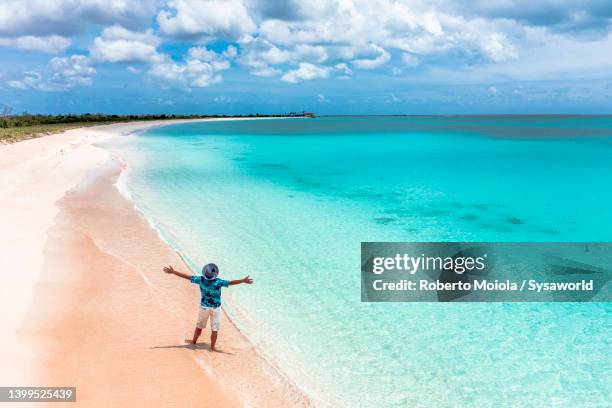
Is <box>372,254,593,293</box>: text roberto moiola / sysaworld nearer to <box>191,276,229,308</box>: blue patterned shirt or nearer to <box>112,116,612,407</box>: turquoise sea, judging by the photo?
<box>112,116,612,407</box>: turquoise sea

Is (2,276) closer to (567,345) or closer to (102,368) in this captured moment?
(102,368)

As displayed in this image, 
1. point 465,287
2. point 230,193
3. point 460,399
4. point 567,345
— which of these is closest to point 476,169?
point 230,193

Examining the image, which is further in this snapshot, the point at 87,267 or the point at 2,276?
the point at 87,267

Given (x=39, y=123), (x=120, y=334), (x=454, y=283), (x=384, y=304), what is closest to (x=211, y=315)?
(x=120, y=334)

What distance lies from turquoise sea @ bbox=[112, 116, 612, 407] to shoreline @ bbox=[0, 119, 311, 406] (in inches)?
29.6

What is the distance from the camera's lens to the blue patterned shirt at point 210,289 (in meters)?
6.88

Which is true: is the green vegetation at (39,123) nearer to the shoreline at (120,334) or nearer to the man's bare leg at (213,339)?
the shoreline at (120,334)

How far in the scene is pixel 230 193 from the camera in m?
22.5

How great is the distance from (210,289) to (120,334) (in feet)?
6.34

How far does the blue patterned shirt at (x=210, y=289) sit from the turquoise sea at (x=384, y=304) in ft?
4.61

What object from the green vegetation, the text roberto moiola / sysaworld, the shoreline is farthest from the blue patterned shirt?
the green vegetation

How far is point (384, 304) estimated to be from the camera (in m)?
9.73

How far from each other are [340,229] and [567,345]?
331 inches

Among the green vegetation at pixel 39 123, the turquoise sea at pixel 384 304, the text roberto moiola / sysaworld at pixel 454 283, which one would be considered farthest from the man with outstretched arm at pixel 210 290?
the green vegetation at pixel 39 123
